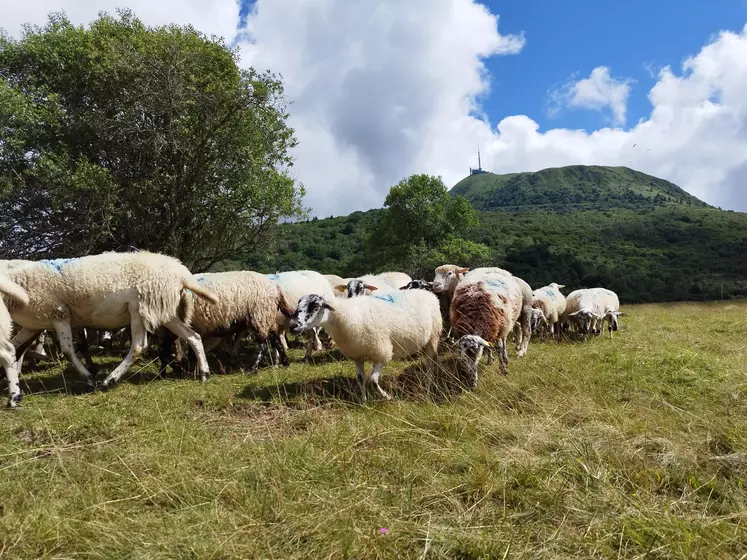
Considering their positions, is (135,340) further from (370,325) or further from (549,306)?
(549,306)

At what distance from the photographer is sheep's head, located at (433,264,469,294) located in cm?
1089

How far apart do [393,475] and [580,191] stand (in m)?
158

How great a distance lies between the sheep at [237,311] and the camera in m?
9.30

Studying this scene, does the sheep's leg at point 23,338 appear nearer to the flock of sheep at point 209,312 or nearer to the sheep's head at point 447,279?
the flock of sheep at point 209,312

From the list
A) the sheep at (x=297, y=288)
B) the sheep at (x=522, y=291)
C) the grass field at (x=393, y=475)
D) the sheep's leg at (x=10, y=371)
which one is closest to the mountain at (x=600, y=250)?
the sheep at (x=297, y=288)

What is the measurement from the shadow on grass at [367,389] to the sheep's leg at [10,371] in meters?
3.01

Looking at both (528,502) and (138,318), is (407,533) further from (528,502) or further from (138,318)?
(138,318)

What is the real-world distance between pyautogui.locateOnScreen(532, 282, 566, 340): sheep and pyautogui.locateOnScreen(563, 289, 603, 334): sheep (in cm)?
28

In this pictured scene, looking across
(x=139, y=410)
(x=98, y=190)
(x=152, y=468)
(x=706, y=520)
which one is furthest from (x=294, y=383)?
(x=98, y=190)

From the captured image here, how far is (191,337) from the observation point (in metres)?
8.48

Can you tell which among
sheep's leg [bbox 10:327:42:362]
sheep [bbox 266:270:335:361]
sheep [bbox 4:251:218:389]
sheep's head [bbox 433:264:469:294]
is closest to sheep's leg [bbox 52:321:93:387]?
sheep [bbox 4:251:218:389]

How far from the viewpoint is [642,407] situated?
5090 mm

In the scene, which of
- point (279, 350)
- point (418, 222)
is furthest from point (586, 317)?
point (418, 222)

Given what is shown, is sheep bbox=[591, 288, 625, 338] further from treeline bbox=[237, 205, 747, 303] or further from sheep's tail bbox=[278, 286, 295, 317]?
treeline bbox=[237, 205, 747, 303]
